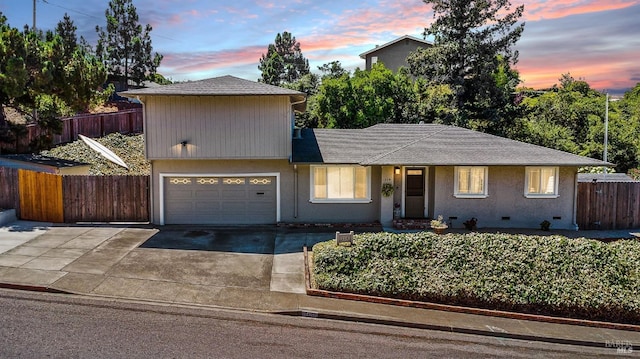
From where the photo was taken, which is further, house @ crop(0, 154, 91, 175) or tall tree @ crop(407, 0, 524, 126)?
tall tree @ crop(407, 0, 524, 126)

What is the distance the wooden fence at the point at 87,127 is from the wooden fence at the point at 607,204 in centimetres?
2454

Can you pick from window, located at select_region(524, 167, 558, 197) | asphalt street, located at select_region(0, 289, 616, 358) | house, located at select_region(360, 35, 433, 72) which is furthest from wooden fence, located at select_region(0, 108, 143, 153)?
house, located at select_region(360, 35, 433, 72)

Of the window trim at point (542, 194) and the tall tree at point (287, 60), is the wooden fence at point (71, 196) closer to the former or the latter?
the window trim at point (542, 194)

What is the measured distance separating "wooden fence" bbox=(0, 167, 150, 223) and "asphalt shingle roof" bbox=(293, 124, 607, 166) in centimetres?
612

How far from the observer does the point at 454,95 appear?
99.4 feet

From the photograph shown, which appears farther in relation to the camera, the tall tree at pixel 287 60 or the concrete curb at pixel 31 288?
the tall tree at pixel 287 60

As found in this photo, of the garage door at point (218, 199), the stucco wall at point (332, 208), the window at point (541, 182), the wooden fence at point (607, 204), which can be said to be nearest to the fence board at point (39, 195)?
the garage door at point (218, 199)

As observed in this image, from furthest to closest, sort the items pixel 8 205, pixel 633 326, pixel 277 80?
pixel 277 80, pixel 8 205, pixel 633 326

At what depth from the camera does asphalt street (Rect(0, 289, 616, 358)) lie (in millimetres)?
7371

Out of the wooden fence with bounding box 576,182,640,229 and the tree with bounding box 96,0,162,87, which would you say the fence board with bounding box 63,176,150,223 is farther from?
the tree with bounding box 96,0,162,87

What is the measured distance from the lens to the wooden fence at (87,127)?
22078mm

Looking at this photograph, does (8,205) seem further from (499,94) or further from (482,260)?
(499,94)

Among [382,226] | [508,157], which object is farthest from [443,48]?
[382,226]

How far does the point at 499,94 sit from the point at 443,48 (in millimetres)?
4802
